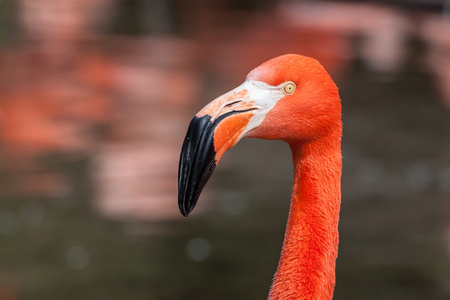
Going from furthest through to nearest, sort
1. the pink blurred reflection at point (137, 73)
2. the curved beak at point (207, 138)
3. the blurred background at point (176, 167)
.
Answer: the pink blurred reflection at point (137, 73), the blurred background at point (176, 167), the curved beak at point (207, 138)

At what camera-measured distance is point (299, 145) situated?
81.5 inches

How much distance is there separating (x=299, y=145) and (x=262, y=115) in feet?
0.64

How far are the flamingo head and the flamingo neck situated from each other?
0.22ft

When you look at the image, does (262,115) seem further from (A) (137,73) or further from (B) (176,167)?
(A) (137,73)

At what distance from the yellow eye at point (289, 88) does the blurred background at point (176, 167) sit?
247cm

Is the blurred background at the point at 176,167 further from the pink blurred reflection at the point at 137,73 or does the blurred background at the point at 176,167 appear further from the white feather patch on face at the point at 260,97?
the white feather patch on face at the point at 260,97

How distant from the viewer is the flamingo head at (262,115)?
1846mm

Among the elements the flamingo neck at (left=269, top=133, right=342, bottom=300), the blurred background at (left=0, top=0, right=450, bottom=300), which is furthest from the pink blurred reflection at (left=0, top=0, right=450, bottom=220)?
the flamingo neck at (left=269, top=133, right=342, bottom=300)

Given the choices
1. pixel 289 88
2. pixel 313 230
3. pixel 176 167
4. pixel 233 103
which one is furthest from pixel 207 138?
pixel 176 167

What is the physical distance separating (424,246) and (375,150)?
72.0 inches

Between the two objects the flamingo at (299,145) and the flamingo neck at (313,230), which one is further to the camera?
the flamingo neck at (313,230)

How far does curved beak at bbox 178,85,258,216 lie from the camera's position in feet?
6.01

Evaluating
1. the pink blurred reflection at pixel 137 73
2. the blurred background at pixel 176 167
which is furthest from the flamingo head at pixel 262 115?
the pink blurred reflection at pixel 137 73

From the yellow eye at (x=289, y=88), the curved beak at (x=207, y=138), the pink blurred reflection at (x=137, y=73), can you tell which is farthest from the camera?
the pink blurred reflection at (x=137, y=73)
